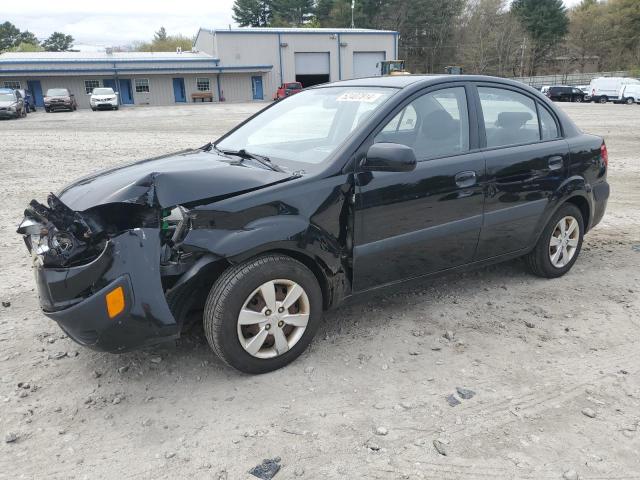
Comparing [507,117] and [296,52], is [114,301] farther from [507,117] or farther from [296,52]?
[296,52]

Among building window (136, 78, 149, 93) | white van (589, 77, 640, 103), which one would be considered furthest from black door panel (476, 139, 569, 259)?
building window (136, 78, 149, 93)

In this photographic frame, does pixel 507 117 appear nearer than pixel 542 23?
Yes

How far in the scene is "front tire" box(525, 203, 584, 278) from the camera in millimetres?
4543

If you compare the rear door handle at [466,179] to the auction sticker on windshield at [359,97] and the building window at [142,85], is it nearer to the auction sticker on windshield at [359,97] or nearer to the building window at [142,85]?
the auction sticker on windshield at [359,97]

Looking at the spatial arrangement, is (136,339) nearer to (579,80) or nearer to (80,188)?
(80,188)

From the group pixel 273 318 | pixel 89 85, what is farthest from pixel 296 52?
pixel 273 318

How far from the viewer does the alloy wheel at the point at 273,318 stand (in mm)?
3050

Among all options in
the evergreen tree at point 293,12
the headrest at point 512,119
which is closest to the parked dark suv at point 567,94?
the evergreen tree at point 293,12

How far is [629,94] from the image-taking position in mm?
36750

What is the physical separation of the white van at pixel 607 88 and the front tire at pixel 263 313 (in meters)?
41.8

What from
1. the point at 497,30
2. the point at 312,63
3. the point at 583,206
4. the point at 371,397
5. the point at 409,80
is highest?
the point at 497,30

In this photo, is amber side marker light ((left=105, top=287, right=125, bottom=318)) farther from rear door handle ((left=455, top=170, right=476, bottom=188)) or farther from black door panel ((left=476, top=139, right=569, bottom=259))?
black door panel ((left=476, top=139, right=569, bottom=259))

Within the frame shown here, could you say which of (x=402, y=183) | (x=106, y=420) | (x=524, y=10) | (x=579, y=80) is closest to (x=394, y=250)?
(x=402, y=183)

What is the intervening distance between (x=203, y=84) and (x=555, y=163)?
4544 centimetres
